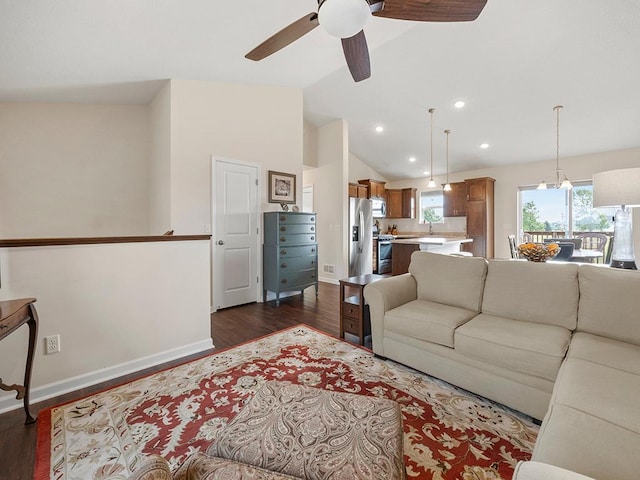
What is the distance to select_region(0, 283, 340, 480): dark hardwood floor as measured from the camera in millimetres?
1407

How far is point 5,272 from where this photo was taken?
5.78 ft

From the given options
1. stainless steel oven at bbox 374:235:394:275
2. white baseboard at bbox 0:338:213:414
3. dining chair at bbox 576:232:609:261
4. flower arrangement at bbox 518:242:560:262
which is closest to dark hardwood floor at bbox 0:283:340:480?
white baseboard at bbox 0:338:213:414

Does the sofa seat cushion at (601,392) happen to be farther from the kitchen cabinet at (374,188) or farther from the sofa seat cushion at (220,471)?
the kitchen cabinet at (374,188)

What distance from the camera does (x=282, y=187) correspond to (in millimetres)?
4512

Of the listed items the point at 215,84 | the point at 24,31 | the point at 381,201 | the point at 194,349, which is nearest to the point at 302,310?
the point at 194,349

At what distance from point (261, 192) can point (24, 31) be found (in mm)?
2688

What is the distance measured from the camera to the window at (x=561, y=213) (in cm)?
529

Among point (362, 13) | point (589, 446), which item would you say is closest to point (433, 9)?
point (362, 13)

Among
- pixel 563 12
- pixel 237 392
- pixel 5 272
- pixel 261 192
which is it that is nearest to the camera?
pixel 5 272

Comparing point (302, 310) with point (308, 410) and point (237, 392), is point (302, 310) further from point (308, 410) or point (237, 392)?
point (308, 410)

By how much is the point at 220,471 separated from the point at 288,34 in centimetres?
237

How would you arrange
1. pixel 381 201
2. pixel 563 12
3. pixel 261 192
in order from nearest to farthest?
pixel 563 12, pixel 261 192, pixel 381 201

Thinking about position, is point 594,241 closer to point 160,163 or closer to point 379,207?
point 379,207

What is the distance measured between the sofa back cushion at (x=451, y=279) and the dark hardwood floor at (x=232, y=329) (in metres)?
1.09
